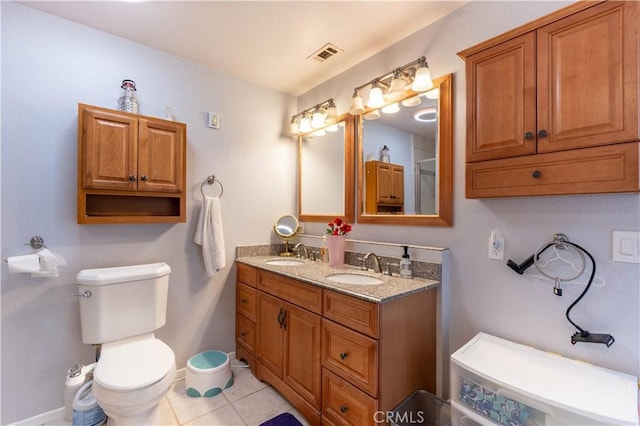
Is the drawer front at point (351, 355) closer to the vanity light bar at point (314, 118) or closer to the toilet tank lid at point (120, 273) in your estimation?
the toilet tank lid at point (120, 273)

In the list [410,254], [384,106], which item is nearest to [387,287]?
[410,254]

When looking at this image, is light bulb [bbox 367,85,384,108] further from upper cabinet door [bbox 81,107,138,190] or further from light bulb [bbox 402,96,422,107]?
upper cabinet door [bbox 81,107,138,190]

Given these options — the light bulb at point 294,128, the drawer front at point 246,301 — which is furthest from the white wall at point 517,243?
the drawer front at point 246,301

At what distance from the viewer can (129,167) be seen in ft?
5.82

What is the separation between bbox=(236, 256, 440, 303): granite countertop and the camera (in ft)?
4.37

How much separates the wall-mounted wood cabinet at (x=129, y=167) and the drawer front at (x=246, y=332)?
37.3 inches

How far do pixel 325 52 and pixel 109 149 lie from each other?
1.57 meters

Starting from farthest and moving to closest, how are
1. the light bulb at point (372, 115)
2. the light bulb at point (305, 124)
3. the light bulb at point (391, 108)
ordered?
the light bulb at point (305, 124) → the light bulb at point (372, 115) → the light bulb at point (391, 108)

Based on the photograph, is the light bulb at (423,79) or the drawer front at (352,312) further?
the light bulb at (423,79)

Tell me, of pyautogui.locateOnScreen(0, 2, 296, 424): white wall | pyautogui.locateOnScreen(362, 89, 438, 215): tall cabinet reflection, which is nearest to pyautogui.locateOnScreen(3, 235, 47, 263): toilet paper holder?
pyautogui.locateOnScreen(0, 2, 296, 424): white wall

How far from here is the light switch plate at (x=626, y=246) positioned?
3.56 ft

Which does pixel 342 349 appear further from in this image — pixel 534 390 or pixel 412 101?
pixel 412 101

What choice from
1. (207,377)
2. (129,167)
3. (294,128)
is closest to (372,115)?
(294,128)

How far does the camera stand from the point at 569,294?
1230 millimetres
